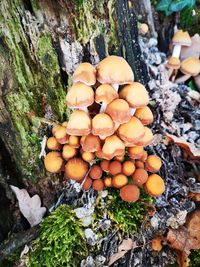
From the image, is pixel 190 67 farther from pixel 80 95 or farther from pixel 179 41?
pixel 80 95

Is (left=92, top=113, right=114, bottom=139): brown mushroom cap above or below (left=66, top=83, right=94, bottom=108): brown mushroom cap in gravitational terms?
below

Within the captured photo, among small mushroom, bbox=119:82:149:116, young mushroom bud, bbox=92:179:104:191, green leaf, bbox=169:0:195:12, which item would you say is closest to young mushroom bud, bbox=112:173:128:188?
young mushroom bud, bbox=92:179:104:191

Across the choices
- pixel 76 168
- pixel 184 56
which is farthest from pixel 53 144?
pixel 184 56

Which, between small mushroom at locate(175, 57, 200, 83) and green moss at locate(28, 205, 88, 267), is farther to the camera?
small mushroom at locate(175, 57, 200, 83)

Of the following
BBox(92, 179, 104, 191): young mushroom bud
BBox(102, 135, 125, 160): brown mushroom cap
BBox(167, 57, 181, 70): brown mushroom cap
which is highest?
BBox(167, 57, 181, 70): brown mushroom cap

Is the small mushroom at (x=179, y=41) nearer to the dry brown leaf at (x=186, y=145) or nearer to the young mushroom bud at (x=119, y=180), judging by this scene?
the dry brown leaf at (x=186, y=145)

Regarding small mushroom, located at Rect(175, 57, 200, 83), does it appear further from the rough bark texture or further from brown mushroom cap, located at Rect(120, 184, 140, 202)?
brown mushroom cap, located at Rect(120, 184, 140, 202)
